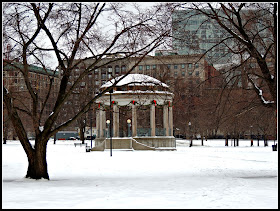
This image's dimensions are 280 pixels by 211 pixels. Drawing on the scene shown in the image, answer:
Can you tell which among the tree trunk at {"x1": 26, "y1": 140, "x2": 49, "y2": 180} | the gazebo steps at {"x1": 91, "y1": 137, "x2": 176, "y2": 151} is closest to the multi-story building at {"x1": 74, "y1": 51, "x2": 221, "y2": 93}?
the tree trunk at {"x1": 26, "y1": 140, "x2": 49, "y2": 180}

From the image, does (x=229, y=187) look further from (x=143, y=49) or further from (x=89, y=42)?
(x=89, y=42)

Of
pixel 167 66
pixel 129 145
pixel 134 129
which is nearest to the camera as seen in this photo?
pixel 167 66

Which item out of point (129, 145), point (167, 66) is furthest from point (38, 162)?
point (129, 145)

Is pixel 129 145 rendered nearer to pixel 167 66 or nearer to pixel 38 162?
pixel 167 66

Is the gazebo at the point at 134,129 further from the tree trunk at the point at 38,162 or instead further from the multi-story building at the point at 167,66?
the tree trunk at the point at 38,162

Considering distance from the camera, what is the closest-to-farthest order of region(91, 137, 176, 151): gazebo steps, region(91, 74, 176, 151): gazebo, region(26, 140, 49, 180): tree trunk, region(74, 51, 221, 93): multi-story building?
1. region(26, 140, 49, 180): tree trunk
2. region(74, 51, 221, 93): multi-story building
3. region(91, 137, 176, 151): gazebo steps
4. region(91, 74, 176, 151): gazebo

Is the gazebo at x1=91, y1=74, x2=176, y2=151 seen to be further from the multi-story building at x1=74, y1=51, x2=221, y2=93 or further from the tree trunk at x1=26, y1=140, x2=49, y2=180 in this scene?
the tree trunk at x1=26, y1=140, x2=49, y2=180

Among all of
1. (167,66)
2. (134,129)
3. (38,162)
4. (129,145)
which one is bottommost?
(129,145)

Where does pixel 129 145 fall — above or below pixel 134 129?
below

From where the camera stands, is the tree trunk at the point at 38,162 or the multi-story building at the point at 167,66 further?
the multi-story building at the point at 167,66

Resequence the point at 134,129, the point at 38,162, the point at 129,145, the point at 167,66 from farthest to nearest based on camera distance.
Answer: the point at 134,129 < the point at 129,145 < the point at 167,66 < the point at 38,162

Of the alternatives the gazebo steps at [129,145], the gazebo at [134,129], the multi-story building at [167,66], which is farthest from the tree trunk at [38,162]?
the gazebo steps at [129,145]

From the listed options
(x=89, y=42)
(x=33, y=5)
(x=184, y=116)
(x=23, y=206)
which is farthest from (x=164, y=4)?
(x=184, y=116)

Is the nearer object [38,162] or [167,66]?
[38,162]
